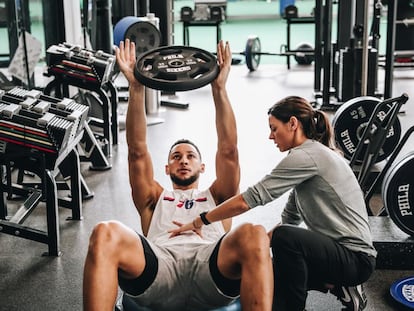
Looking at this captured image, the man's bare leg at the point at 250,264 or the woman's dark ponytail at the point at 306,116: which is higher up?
the woman's dark ponytail at the point at 306,116

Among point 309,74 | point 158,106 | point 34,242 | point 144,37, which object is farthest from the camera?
point 309,74

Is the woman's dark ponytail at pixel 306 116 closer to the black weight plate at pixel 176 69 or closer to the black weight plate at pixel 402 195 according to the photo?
the black weight plate at pixel 176 69

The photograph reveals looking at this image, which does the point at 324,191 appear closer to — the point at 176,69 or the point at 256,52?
the point at 176,69

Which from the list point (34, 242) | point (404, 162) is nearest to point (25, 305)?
point (34, 242)

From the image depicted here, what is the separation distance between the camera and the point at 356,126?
493 cm

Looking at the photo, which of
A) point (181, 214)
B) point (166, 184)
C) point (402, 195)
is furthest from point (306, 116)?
point (166, 184)

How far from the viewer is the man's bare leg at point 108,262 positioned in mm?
2234

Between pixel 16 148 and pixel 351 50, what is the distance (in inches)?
153

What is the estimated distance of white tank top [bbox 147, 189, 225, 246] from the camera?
2.68 metres

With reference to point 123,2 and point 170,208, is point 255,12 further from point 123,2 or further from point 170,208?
point 170,208

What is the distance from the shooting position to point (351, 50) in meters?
6.55

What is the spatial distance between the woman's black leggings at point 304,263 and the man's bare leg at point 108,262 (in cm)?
49

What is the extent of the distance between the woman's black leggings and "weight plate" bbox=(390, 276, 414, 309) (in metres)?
0.52

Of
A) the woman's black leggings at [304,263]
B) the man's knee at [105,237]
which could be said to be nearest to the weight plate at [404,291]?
the woman's black leggings at [304,263]
